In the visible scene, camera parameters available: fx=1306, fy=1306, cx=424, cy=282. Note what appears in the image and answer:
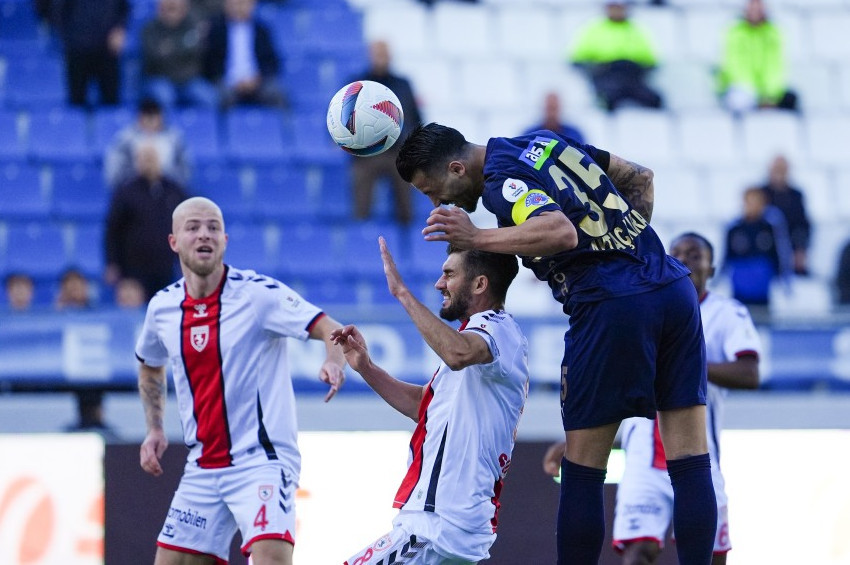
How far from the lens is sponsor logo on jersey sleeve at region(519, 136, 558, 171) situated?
15.9ft

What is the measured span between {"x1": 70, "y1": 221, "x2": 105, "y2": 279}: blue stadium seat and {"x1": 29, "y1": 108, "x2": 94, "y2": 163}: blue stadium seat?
949 mm

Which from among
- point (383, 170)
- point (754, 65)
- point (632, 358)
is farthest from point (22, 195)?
point (632, 358)

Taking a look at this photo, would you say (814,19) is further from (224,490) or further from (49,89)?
(224,490)

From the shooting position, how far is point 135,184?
11.0 metres

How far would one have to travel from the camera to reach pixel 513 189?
472 centimetres

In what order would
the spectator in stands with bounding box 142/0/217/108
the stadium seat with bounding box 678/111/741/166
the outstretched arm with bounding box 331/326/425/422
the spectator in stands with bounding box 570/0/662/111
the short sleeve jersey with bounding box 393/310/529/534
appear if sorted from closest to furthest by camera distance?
the short sleeve jersey with bounding box 393/310/529/534, the outstretched arm with bounding box 331/326/425/422, the spectator in stands with bounding box 142/0/217/108, the spectator in stands with bounding box 570/0/662/111, the stadium seat with bounding box 678/111/741/166

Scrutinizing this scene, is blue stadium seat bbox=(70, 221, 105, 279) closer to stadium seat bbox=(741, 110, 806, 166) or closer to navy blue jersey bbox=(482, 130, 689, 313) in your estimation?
stadium seat bbox=(741, 110, 806, 166)

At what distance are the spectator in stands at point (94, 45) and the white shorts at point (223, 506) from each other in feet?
25.7

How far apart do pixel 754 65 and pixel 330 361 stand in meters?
9.66

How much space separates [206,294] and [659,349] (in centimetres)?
225

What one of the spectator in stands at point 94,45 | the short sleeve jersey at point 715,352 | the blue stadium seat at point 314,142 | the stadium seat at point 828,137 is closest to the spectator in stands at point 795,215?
the stadium seat at point 828,137

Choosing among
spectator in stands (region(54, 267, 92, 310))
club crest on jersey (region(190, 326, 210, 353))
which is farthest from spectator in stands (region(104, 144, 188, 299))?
club crest on jersey (region(190, 326, 210, 353))

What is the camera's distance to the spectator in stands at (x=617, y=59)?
1373cm

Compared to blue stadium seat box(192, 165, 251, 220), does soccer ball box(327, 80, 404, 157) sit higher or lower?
higher
